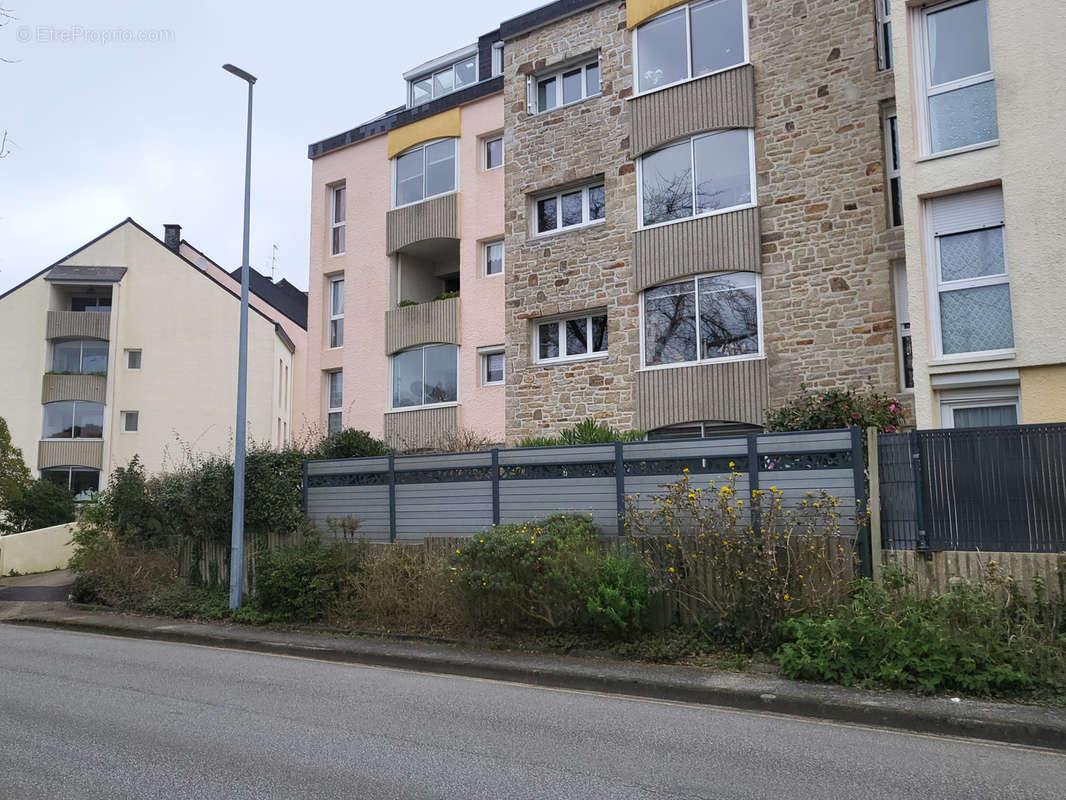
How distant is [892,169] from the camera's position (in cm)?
1670

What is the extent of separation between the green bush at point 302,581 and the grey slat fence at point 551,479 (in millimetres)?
773

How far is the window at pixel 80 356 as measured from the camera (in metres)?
38.9

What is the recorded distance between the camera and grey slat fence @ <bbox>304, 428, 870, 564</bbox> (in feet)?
35.8

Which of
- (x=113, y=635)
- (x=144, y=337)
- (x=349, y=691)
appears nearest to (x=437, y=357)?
(x=113, y=635)

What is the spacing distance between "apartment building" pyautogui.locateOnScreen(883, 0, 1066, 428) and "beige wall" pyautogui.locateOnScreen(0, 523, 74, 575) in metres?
23.3

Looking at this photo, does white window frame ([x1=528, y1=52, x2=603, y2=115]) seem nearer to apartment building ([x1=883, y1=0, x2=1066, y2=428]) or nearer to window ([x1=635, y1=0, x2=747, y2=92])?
window ([x1=635, y1=0, x2=747, y2=92])

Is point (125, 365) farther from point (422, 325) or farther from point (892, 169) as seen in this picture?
point (892, 169)

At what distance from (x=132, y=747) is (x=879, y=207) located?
569 inches

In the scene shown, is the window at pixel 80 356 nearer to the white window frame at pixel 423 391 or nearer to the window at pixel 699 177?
the white window frame at pixel 423 391

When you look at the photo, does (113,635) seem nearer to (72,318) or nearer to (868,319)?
(868,319)

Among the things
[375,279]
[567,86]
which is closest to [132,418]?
[375,279]

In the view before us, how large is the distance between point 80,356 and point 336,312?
1752 centimetres

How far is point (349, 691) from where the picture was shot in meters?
9.54

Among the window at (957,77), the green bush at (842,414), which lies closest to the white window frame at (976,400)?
the green bush at (842,414)
